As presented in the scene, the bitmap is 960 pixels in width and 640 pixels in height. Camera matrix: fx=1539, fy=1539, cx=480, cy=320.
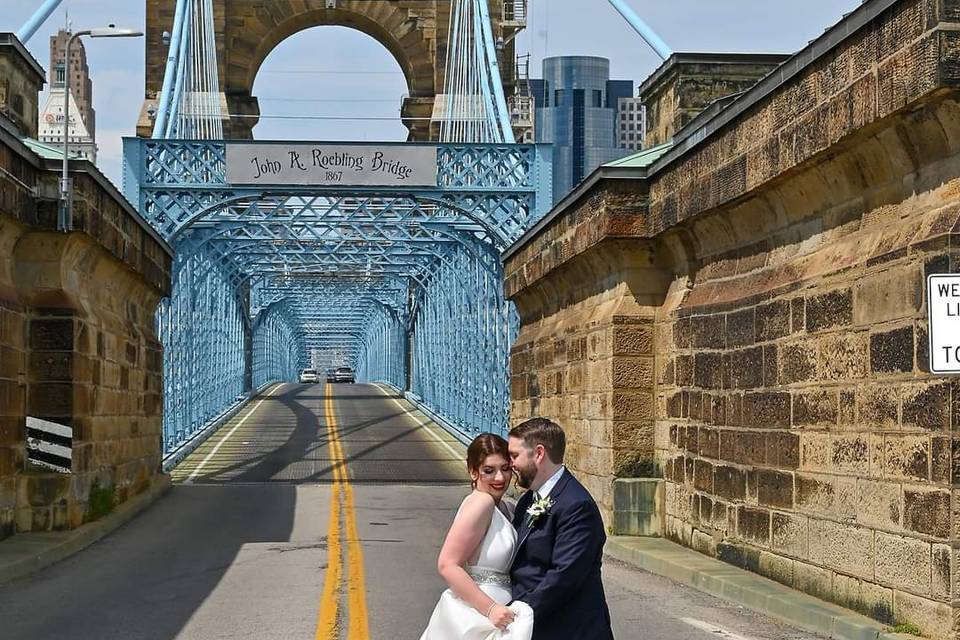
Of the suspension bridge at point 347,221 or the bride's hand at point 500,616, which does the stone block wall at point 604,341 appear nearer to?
the bride's hand at point 500,616

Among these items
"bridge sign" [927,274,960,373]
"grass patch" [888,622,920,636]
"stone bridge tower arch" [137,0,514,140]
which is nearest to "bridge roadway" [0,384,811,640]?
"grass patch" [888,622,920,636]

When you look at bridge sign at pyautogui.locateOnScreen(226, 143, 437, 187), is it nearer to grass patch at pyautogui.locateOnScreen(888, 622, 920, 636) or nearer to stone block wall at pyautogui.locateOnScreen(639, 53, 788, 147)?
stone block wall at pyautogui.locateOnScreen(639, 53, 788, 147)

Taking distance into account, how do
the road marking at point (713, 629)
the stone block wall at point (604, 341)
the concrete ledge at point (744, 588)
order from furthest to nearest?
the stone block wall at point (604, 341) → the road marking at point (713, 629) → the concrete ledge at point (744, 588)

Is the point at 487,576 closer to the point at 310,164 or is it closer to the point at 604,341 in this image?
the point at 604,341

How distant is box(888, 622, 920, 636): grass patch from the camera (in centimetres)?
796

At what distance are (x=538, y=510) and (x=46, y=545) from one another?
365 inches

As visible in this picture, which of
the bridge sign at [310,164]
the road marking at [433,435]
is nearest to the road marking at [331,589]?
the bridge sign at [310,164]

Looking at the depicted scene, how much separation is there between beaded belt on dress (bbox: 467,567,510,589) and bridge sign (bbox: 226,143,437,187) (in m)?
22.6

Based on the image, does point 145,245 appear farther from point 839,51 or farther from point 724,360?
point 839,51

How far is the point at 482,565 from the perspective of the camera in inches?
199

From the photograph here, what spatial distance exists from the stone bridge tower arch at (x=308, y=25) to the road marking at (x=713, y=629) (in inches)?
1489

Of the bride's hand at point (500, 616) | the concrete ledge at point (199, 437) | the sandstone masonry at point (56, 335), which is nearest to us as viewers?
the bride's hand at point (500, 616)

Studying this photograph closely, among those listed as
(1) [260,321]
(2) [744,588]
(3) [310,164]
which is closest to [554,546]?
(2) [744,588]

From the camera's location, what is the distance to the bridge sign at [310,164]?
27234mm
